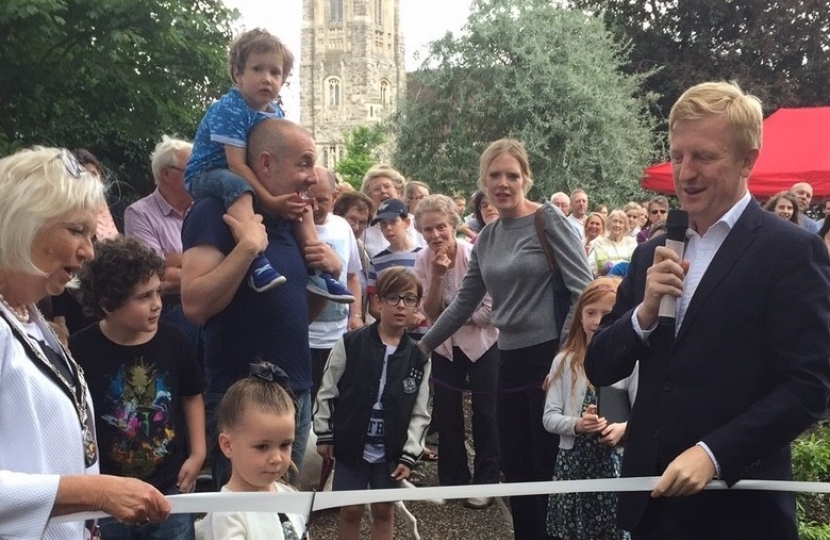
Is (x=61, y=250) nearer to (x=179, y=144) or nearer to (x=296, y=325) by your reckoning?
(x=296, y=325)

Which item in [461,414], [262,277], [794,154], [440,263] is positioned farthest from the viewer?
[794,154]

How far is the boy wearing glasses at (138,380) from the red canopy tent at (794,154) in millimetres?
10990

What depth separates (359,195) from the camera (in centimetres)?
811

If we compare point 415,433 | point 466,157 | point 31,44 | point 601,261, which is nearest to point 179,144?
point 415,433

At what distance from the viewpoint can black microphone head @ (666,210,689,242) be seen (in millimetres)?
2715

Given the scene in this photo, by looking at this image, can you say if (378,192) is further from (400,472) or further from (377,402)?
(400,472)

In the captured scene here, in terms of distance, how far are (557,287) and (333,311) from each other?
1.86m

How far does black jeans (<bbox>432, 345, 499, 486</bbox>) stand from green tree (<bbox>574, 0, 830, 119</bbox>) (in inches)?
1038

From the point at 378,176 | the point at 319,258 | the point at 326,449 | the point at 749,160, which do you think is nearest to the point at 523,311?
the point at 326,449

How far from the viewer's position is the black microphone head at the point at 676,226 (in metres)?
2.71

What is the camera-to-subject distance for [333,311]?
248 inches

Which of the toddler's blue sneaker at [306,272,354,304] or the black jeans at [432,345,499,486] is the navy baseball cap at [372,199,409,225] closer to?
the black jeans at [432,345,499,486]

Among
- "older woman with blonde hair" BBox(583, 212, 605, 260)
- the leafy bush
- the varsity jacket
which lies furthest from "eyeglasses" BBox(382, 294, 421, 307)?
"older woman with blonde hair" BBox(583, 212, 605, 260)

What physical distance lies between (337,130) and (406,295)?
103745 mm
